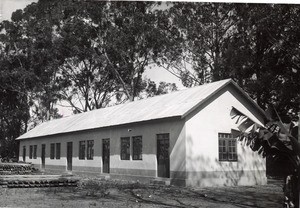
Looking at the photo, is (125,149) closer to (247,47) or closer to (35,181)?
(35,181)

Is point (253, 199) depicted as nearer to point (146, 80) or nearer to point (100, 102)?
point (146, 80)

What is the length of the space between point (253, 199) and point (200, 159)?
426 cm

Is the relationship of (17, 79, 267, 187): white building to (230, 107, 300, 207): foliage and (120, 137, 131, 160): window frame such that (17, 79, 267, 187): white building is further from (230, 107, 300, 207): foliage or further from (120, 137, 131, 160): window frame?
(230, 107, 300, 207): foliage

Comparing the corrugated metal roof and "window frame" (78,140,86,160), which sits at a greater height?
the corrugated metal roof

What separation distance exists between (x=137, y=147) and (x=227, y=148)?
179 inches

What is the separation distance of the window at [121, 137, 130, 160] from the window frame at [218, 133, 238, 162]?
16.8 ft

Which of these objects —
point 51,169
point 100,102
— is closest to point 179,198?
point 51,169

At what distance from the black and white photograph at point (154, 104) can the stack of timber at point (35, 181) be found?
0.05 m

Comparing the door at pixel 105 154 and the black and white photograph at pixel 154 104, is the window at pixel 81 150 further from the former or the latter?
the door at pixel 105 154

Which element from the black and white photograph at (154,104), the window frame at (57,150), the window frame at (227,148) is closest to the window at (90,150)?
the black and white photograph at (154,104)

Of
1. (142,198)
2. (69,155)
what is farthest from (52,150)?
(142,198)

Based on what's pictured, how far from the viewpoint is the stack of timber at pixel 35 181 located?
54.6 ft

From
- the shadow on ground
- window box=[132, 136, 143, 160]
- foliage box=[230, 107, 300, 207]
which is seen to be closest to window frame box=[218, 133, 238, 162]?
the shadow on ground

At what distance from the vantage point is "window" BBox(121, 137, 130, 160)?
20766mm
